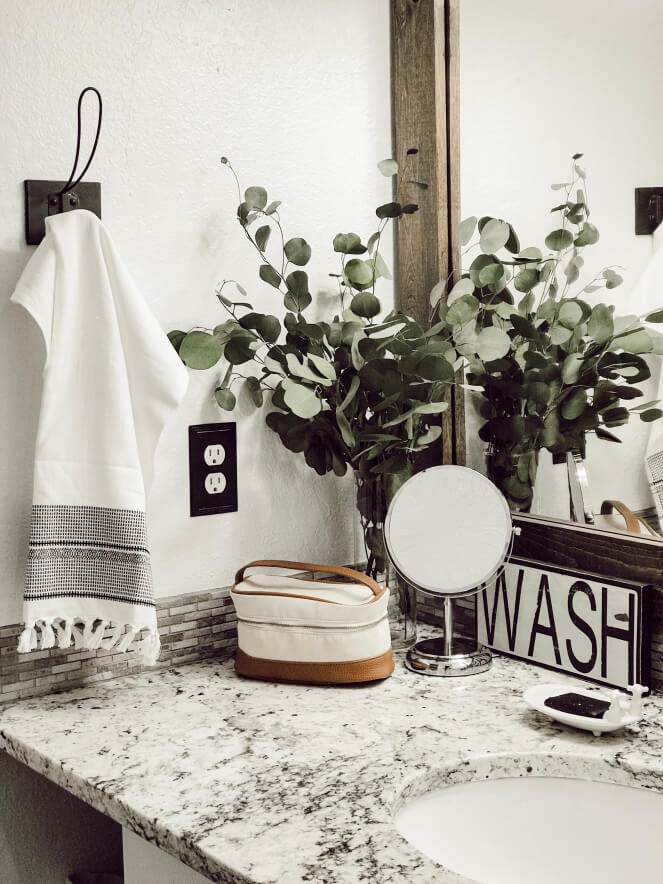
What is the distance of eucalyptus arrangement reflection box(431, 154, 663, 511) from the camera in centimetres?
130

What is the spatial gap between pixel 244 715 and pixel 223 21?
91 cm

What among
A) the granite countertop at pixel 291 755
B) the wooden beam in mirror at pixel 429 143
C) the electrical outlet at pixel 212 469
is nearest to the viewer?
the granite countertop at pixel 291 755

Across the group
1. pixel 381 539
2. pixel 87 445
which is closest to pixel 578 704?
pixel 381 539

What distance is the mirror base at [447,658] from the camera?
132 cm

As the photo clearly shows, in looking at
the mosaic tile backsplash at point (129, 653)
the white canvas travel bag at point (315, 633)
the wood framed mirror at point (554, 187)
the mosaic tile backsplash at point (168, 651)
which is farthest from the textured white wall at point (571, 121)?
the mosaic tile backsplash at point (129, 653)

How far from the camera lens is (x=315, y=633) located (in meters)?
1.26

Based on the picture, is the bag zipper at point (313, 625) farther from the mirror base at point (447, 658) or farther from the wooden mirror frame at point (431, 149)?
the wooden mirror frame at point (431, 149)

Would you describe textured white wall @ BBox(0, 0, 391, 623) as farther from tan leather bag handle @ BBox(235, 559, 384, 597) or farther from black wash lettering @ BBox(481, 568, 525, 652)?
black wash lettering @ BBox(481, 568, 525, 652)

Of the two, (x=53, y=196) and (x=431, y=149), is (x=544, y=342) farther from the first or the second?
(x=53, y=196)

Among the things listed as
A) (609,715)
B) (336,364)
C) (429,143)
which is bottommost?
(609,715)

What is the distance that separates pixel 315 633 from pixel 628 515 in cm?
43

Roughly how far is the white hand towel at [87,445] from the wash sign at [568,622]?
1.63ft

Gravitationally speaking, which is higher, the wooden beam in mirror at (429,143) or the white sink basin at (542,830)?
the wooden beam in mirror at (429,143)

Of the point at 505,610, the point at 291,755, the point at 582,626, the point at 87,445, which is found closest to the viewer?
the point at 291,755
